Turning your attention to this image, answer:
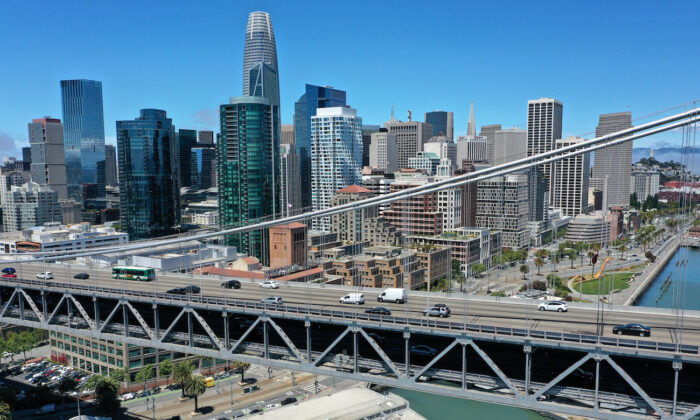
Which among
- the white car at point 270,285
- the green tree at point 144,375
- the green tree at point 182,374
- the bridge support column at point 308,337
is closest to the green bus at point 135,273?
the white car at point 270,285

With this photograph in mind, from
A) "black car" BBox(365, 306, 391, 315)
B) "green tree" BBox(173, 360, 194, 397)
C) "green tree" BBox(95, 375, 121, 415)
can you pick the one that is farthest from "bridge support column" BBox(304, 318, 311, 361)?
"green tree" BBox(95, 375, 121, 415)

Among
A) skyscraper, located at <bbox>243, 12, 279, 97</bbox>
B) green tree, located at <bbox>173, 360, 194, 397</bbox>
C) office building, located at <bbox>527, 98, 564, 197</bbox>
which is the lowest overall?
green tree, located at <bbox>173, 360, 194, 397</bbox>

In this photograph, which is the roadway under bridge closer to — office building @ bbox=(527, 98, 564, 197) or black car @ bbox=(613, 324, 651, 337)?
black car @ bbox=(613, 324, 651, 337)

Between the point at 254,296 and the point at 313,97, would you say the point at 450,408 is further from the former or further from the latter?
the point at 313,97

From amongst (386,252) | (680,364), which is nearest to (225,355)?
(680,364)

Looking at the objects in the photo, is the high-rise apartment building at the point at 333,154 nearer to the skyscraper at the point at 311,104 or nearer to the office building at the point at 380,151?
the skyscraper at the point at 311,104

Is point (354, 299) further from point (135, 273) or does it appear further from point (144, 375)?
point (144, 375)

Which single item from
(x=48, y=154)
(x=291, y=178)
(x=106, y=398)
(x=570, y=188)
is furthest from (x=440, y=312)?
(x=48, y=154)
